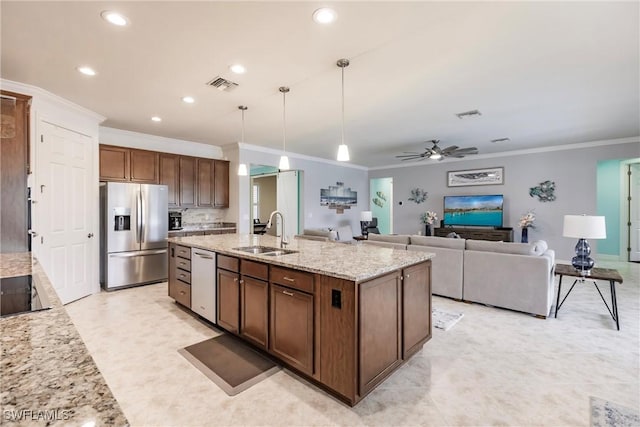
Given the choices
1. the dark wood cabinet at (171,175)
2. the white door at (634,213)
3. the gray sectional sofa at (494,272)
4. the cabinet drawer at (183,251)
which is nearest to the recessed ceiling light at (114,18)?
the cabinet drawer at (183,251)

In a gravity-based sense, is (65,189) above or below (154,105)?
below

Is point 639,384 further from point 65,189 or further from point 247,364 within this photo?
point 65,189

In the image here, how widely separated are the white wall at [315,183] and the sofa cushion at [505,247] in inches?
165

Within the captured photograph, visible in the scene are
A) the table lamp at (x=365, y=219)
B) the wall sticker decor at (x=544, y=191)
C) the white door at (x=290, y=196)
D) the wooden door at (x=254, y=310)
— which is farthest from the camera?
the table lamp at (x=365, y=219)

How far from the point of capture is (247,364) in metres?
2.44

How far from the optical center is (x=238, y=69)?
290 centimetres

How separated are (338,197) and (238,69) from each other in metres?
5.80

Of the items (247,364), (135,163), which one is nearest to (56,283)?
(135,163)

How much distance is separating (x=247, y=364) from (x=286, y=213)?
5.14 metres

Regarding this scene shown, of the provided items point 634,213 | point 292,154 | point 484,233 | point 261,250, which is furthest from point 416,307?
point 634,213

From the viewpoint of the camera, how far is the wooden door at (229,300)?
273cm

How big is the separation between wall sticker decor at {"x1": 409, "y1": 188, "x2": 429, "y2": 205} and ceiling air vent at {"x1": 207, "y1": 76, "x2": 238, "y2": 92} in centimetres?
638

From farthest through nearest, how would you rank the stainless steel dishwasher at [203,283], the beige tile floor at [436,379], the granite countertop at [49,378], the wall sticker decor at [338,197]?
the wall sticker decor at [338,197]
the stainless steel dishwasher at [203,283]
the beige tile floor at [436,379]
the granite countertop at [49,378]

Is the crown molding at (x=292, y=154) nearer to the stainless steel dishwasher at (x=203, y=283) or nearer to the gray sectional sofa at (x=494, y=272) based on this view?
the stainless steel dishwasher at (x=203, y=283)
